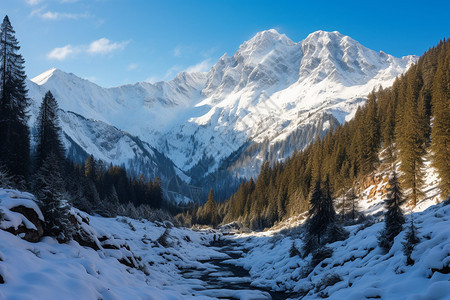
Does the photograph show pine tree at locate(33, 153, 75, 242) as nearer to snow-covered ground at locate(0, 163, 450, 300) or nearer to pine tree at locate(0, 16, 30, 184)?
snow-covered ground at locate(0, 163, 450, 300)

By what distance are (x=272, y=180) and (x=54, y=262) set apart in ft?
281

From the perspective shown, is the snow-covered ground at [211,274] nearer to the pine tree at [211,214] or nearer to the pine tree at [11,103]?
the pine tree at [11,103]

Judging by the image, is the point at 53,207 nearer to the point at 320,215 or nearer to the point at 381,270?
the point at 381,270

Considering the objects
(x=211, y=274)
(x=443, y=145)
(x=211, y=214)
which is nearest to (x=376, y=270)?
(x=211, y=274)

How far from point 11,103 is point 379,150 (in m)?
59.9

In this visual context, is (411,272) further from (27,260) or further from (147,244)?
(147,244)

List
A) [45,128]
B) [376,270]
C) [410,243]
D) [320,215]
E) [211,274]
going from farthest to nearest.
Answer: [45,128] < [320,215] < [211,274] < [376,270] < [410,243]

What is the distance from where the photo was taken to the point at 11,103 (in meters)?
30.1

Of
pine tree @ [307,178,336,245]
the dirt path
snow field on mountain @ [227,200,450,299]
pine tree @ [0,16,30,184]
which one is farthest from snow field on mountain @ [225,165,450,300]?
pine tree @ [0,16,30,184]

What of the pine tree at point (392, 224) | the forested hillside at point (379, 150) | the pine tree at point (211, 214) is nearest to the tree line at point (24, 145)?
the pine tree at point (392, 224)

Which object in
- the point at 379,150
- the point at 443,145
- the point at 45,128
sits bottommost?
the point at 443,145

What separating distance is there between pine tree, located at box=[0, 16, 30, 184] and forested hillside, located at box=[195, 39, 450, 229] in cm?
3242

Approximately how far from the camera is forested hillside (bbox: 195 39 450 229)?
1298 inches

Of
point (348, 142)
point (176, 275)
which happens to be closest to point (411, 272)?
point (176, 275)
